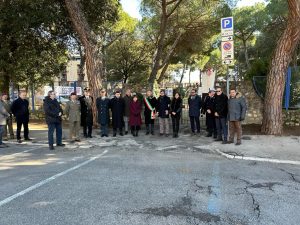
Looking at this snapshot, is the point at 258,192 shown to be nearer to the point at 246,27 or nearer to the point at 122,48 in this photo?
the point at 122,48

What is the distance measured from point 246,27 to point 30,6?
107 feet

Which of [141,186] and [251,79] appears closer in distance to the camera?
[141,186]

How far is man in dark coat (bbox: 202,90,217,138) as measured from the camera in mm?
11672

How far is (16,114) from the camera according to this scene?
1243cm

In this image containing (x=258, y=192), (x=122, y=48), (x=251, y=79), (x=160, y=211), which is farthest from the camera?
(x=122, y=48)

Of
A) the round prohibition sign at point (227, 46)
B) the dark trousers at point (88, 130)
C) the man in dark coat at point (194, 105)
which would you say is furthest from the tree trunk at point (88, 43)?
the round prohibition sign at point (227, 46)

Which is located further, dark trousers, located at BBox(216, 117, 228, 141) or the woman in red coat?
the woman in red coat

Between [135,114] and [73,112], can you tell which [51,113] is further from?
[135,114]

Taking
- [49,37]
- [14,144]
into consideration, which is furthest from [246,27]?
[14,144]

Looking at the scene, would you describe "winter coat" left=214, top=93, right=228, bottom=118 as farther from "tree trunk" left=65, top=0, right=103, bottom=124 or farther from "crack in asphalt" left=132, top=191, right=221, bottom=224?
"crack in asphalt" left=132, top=191, right=221, bottom=224

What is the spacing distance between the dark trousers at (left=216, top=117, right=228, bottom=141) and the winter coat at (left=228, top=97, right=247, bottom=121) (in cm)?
40

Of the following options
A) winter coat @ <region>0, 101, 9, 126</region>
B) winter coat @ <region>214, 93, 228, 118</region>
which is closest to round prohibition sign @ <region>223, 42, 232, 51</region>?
winter coat @ <region>214, 93, 228, 118</region>

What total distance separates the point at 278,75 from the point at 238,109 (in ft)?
6.98

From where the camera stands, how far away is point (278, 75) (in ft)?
37.7
